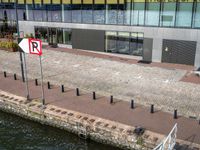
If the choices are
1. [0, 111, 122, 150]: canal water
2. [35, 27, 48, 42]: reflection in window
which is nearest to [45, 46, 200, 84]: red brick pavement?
[35, 27, 48, 42]: reflection in window

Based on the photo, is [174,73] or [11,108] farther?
[174,73]

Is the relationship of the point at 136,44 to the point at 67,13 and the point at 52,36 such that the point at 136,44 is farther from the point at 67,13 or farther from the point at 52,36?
the point at 52,36

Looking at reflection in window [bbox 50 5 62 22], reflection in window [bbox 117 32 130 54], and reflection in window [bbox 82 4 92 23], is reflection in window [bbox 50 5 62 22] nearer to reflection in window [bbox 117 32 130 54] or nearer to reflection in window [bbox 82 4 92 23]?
reflection in window [bbox 82 4 92 23]

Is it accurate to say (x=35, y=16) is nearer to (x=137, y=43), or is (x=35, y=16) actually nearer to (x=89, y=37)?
(x=89, y=37)

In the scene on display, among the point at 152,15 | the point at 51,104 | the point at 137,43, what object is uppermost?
the point at 152,15

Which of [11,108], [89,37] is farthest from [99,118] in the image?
[89,37]

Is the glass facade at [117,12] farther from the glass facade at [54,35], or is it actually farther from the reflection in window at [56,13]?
the glass facade at [54,35]

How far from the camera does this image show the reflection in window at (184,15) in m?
26.5

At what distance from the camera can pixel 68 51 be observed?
34.7m

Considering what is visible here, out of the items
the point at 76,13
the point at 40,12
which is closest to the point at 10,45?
the point at 40,12

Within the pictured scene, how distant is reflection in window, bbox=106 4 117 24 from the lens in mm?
31266

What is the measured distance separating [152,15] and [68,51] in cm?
1264

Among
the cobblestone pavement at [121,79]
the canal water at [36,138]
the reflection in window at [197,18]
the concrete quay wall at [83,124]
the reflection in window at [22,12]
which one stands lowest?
the canal water at [36,138]

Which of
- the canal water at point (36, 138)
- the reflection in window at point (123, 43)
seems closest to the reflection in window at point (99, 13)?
the reflection in window at point (123, 43)
